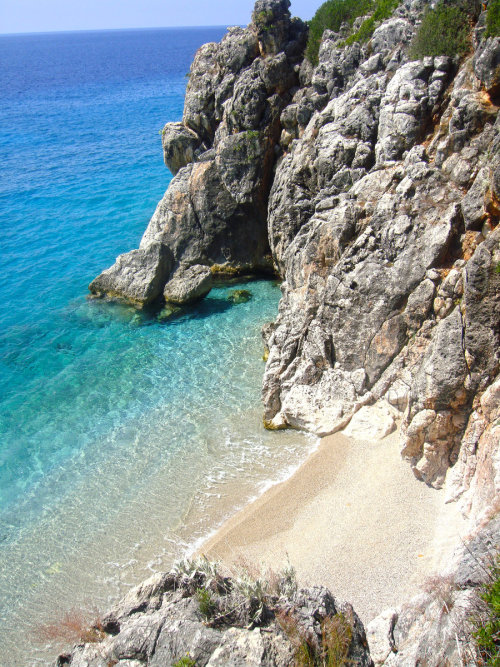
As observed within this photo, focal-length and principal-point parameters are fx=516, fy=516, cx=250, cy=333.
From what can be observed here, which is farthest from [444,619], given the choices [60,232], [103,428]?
[60,232]

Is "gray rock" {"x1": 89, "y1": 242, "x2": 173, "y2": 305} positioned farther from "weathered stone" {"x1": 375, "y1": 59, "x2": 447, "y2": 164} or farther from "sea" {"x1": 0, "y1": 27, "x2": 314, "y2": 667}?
"weathered stone" {"x1": 375, "y1": 59, "x2": 447, "y2": 164}

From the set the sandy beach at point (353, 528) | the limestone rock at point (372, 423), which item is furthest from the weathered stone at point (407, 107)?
the sandy beach at point (353, 528)

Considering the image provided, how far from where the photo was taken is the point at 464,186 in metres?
16.7

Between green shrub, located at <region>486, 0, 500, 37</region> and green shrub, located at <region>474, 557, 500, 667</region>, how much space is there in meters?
A: 16.9

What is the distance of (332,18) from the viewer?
94.4 ft

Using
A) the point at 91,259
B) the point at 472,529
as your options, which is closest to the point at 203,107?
the point at 91,259

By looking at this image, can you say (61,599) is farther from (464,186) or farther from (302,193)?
(302,193)

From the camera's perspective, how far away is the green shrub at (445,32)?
19.2 metres

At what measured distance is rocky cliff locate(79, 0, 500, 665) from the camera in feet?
44.3

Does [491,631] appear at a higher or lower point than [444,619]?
higher

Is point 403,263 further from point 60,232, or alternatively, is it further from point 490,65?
point 60,232

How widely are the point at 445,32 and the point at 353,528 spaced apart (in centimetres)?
1799

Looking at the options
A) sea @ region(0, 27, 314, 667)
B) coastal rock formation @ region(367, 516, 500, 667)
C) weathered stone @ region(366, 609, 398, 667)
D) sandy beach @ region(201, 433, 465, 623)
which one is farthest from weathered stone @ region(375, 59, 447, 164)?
weathered stone @ region(366, 609, 398, 667)

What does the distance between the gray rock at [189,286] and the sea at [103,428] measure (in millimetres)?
694
